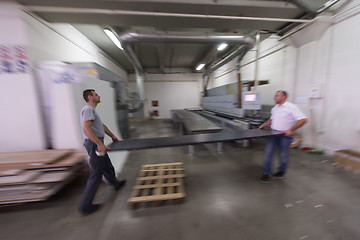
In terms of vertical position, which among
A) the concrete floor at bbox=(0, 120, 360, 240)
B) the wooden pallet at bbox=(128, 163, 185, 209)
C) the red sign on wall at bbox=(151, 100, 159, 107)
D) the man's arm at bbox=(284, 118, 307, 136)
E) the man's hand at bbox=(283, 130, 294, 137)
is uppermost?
the red sign on wall at bbox=(151, 100, 159, 107)

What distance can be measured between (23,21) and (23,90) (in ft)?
3.89

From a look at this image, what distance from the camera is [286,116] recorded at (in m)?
2.00

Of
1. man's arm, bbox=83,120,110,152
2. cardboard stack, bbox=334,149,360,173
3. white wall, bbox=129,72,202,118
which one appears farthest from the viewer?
white wall, bbox=129,72,202,118

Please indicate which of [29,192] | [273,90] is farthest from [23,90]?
[273,90]

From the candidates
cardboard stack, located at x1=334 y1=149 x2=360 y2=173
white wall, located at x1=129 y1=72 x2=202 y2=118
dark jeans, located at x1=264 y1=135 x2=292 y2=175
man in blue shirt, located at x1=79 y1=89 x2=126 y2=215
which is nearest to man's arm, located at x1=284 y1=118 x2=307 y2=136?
dark jeans, located at x1=264 y1=135 x2=292 y2=175

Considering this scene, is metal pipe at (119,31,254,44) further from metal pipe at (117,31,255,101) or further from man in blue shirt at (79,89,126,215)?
man in blue shirt at (79,89,126,215)

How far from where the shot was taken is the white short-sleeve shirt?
194 cm

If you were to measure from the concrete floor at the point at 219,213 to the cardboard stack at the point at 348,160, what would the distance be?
0.16 m

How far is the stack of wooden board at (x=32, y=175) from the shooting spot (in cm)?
173

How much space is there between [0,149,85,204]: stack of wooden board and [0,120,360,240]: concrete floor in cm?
15

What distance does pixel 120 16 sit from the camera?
277cm

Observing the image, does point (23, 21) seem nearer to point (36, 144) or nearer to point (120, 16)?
point (120, 16)

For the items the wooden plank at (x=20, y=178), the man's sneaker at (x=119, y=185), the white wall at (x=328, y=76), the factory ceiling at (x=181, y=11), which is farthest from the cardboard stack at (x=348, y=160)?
the wooden plank at (x=20, y=178)

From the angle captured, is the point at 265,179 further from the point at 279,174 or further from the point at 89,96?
the point at 89,96
